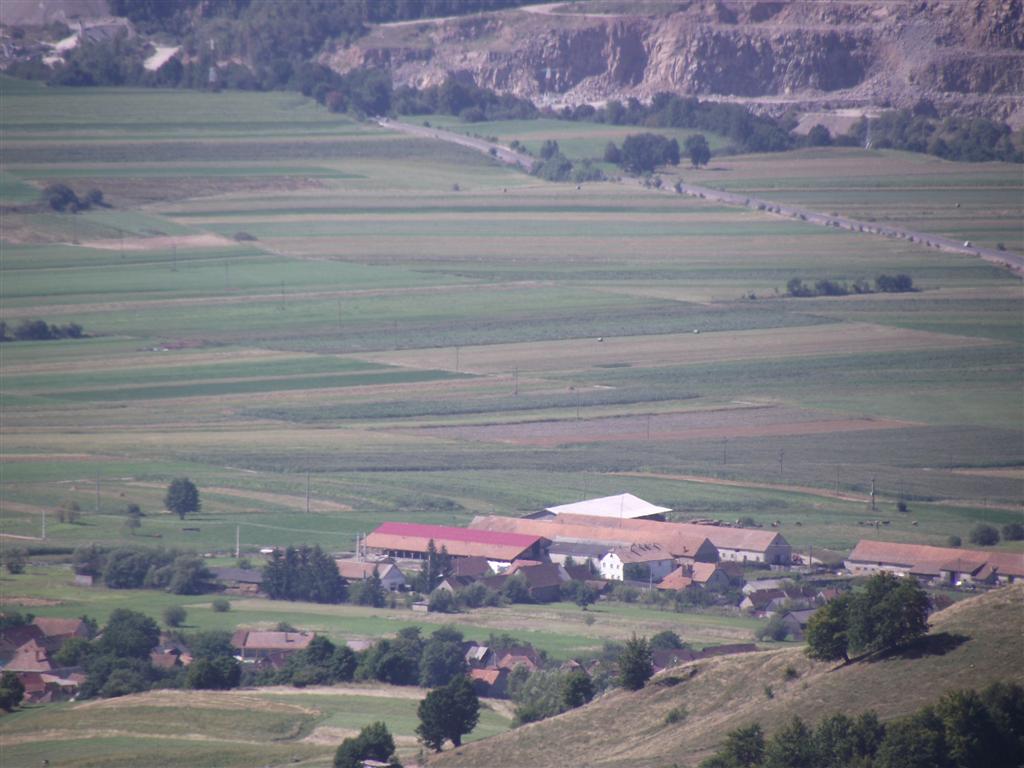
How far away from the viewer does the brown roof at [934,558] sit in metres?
46.8

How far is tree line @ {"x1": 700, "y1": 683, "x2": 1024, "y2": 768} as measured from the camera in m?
25.1

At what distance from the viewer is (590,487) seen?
58031mm

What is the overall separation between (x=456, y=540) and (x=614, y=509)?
6.11 meters

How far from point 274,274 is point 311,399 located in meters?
25.0

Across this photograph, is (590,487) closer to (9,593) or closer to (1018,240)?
(9,593)

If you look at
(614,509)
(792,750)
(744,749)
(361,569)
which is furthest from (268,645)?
(792,750)

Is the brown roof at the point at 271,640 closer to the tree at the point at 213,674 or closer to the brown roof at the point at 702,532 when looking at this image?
the tree at the point at 213,674

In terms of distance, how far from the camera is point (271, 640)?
4228cm

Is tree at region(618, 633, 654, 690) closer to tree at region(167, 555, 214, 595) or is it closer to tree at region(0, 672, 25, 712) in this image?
tree at region(0, 672, 25, 712)

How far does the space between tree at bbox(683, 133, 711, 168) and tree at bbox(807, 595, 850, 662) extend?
89.2 m

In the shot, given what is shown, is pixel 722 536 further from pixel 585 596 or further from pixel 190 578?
pixel 190 578

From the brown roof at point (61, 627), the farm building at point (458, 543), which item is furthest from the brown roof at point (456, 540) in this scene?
the brown roof at point (61, 627)

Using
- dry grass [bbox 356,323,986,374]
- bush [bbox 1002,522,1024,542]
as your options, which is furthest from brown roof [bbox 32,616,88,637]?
dry grass [bbox 356,323,986,374]

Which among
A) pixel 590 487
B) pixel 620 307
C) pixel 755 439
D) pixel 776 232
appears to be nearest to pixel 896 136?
pixel 776 232
